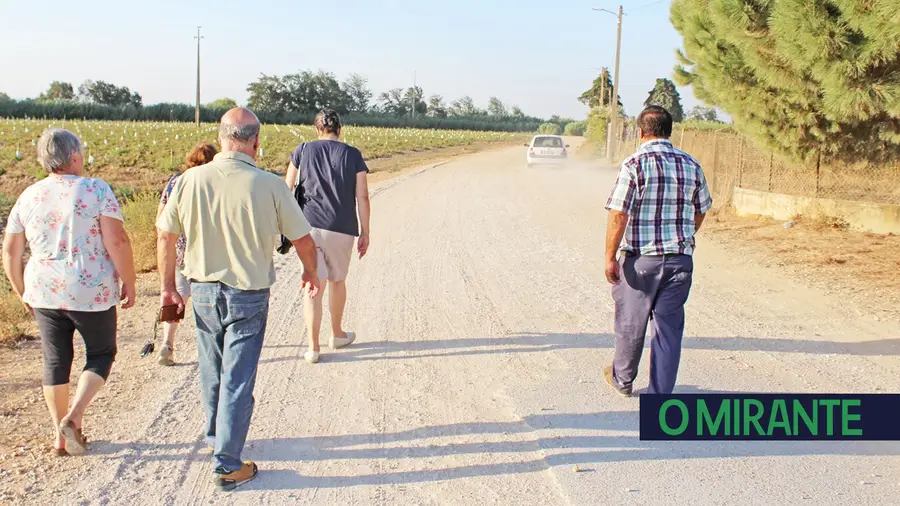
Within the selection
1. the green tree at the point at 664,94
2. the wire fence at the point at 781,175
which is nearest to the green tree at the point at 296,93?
the green tree at the point at 664,94

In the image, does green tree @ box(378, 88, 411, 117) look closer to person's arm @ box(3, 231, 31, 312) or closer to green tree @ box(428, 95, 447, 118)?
green tree @ box(428, 95, 447, 118)

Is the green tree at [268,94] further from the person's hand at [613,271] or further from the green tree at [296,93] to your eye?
the person's hand at [613,271]

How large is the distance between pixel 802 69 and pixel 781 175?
4.48 m

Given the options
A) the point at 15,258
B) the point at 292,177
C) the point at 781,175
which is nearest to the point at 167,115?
the point at 781,175

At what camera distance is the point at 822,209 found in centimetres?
1230

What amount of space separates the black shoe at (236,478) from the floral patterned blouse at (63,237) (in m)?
1.18

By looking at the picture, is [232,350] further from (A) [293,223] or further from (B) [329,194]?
(B) [329,194]

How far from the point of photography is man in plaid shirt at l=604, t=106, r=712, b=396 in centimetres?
473

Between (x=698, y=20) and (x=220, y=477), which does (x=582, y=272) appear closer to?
(x=698, y=20)

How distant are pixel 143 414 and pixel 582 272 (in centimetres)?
591

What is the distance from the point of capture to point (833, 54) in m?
8.54

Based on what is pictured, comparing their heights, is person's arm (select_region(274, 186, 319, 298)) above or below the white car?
below

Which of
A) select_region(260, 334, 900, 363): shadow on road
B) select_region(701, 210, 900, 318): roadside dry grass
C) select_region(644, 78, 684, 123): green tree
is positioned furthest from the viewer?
select_region(644, 78, 684, 123): green tree

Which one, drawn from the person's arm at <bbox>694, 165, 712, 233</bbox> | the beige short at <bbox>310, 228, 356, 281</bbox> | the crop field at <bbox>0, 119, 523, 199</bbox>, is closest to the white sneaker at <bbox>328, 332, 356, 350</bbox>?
the beige short at <bbox>310, 228, 356, 281</bbox>
